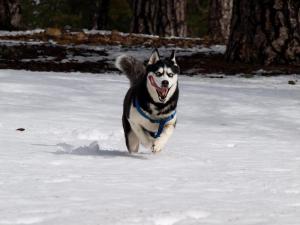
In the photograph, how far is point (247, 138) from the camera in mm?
8570

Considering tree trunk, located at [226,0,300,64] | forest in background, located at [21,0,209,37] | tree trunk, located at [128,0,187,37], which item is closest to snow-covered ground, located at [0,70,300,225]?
tree trunk, located at [226,0,300,64]

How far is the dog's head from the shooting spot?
6.89 meters

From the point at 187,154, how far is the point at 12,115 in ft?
8.64

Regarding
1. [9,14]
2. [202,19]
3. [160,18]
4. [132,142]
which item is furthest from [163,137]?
[202,19]

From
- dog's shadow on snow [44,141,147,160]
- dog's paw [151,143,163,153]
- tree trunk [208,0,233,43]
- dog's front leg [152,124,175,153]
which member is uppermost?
dog's front leg [152,124,175,153]

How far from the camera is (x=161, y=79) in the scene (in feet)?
22.6

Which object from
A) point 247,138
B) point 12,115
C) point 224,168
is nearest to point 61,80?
point 12,115

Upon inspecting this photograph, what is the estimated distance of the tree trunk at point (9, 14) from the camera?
72.7 ft

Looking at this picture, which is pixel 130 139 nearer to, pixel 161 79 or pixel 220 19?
pixel 161 79

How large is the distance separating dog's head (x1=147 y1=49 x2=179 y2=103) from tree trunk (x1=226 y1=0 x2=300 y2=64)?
714cm

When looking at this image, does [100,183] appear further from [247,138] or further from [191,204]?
[247,138]

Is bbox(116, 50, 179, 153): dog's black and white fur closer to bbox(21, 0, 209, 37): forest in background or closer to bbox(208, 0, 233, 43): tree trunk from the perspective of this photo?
bbox(208, 0, 233, 43): tree trunk

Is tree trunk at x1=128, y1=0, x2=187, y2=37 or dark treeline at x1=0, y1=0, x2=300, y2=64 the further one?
tree trunk at x1=128, y1=0, x2=187, y2=37

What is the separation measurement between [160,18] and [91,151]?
48.7ft
